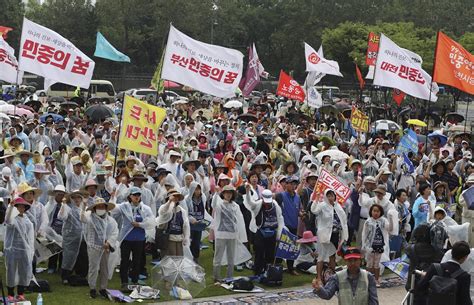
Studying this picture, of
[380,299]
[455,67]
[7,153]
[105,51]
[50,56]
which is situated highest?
[105,51]

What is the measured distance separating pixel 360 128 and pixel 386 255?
9.45 m

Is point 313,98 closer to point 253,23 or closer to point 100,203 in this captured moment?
point 100,203

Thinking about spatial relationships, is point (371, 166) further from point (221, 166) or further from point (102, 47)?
point (102, 47)

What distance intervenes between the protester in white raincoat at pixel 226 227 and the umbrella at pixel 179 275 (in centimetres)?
97

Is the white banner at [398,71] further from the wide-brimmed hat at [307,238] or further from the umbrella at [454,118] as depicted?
the umbrella at [454,118]

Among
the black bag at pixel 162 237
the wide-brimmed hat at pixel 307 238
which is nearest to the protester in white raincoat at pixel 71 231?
the black bag at pixel 162 237

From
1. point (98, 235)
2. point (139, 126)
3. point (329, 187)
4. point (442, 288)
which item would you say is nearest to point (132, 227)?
point (98, 235)

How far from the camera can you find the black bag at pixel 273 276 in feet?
43.5

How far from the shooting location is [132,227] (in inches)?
487

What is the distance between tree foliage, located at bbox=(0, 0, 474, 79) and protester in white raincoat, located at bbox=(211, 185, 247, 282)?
41.1 meters

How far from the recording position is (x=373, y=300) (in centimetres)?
852

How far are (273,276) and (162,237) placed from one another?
68.6 inches

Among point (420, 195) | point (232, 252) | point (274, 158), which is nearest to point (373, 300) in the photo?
point (232, 252)

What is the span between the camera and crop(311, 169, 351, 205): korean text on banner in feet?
43.9
